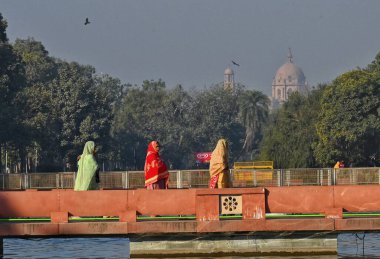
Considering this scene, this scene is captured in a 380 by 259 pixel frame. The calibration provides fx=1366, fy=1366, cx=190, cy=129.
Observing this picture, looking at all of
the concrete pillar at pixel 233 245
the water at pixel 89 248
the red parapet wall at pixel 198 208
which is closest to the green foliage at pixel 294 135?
the water at pixel 89 248

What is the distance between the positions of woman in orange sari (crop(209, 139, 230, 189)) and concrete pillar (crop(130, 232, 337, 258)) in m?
1.75

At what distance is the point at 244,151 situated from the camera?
636ft

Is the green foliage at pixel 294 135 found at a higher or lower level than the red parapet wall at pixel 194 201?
higher

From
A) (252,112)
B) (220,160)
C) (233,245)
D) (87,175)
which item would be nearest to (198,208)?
(233,245)

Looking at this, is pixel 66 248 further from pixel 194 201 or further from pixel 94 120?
pixel 94 120

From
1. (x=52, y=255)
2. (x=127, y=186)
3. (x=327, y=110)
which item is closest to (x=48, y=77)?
(x=327, y=110)

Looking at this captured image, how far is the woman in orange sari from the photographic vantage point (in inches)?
1219

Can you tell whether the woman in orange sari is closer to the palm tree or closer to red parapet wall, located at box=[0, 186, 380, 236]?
red parapet wall, located at box=[0, 186, 380, 236]

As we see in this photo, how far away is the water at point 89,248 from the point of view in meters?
33.2

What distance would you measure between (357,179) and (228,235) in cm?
2032

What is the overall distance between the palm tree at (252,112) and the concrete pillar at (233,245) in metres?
153

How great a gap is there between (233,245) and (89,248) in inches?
291

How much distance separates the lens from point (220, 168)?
30.9m

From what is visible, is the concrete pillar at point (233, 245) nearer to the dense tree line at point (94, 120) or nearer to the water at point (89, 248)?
the water at point (89, 248)
